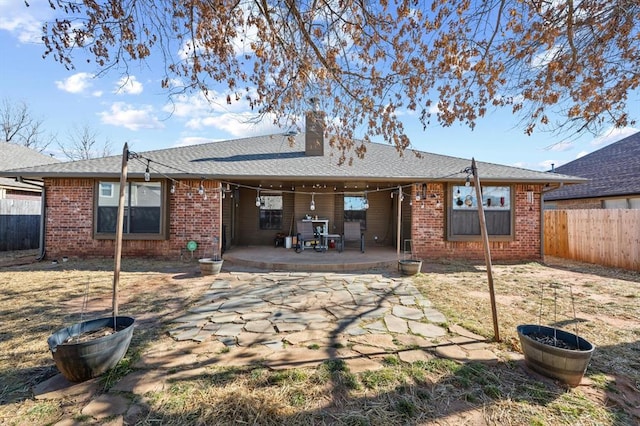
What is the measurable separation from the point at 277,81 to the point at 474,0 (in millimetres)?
3357

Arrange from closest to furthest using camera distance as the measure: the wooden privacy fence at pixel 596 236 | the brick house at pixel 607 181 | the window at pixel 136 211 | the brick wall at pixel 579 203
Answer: the wooden privacy fence at pixel 596 236
the window at pixel 136 211
the brick house at pixel 607 181
the brick wall at pixel 579 203

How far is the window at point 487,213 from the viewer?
912cm

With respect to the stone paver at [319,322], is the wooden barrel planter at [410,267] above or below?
above

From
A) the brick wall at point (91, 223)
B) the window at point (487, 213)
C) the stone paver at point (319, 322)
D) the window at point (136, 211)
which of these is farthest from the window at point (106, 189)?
the window at point (487, 213)

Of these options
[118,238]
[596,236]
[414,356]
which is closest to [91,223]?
[118,238]

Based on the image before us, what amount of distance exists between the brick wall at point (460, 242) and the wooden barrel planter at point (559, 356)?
6.07 m

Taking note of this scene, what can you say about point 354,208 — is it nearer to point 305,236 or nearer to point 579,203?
point 305,236

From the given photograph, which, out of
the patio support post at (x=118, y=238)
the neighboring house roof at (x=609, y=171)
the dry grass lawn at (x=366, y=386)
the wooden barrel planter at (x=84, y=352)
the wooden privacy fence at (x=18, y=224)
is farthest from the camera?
the neighboring house roof at (x=609, y=171)

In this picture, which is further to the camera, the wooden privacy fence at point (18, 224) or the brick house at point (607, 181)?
the brick house at point (607, 181)

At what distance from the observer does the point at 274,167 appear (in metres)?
9.57

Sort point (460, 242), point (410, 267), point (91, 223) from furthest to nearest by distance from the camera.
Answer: point (460, 242), point (91, 223), point (410, 267)

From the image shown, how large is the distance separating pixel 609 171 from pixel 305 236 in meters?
14.3

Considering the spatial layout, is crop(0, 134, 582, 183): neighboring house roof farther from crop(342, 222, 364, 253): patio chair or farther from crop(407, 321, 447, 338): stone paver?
crop(407, 321, 447, 338): stone paver

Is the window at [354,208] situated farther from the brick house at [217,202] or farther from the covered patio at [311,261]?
the covered patio at [311,261]
